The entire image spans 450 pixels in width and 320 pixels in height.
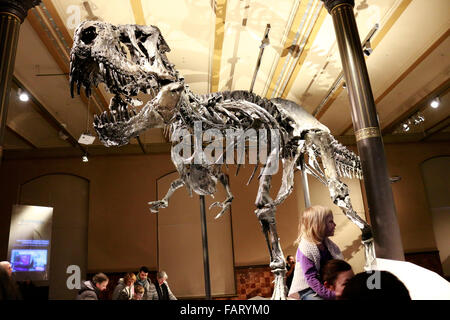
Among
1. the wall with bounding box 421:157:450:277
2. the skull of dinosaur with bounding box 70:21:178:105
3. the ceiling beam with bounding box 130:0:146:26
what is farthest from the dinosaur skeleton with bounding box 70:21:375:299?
the wall with bounding box 421:157:450:277

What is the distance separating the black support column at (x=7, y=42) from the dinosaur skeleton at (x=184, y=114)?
1.62 m

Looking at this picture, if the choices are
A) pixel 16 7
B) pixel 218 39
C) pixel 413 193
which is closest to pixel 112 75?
pixel 16 7

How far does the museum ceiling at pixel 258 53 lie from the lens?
614cm

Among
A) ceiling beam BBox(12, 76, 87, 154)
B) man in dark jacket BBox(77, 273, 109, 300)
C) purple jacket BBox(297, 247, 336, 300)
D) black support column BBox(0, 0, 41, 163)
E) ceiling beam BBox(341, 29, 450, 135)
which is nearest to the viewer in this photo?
purple jacket BBox(297, 247, 336, 300)

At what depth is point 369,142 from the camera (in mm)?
4113

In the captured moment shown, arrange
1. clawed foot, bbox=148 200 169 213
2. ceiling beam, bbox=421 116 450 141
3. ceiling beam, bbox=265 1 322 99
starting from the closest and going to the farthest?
clawed foot, bbox=148 200 169 213, ceiling beam, bbox=265 1 322 99, ceiling beam, bbox=421 116 450 141

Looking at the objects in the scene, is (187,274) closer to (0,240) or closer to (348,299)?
(0,240)

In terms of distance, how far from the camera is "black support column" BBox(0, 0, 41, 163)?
407 centimetres

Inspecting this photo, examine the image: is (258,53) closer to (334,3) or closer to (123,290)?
(334,3)

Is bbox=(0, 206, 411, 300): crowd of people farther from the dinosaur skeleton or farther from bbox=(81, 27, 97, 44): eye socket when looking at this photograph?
bbox=(81, 27, 97, 44): eye socket

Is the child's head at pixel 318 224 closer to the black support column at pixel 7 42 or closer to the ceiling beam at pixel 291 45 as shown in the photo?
the black support column at pixel 7 42

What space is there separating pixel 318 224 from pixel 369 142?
2.10m

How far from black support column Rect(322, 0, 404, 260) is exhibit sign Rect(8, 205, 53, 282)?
8075 millimetres

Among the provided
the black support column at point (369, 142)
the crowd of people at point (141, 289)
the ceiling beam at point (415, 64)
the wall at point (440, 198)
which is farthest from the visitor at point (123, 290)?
the wall at point (440, 198)
